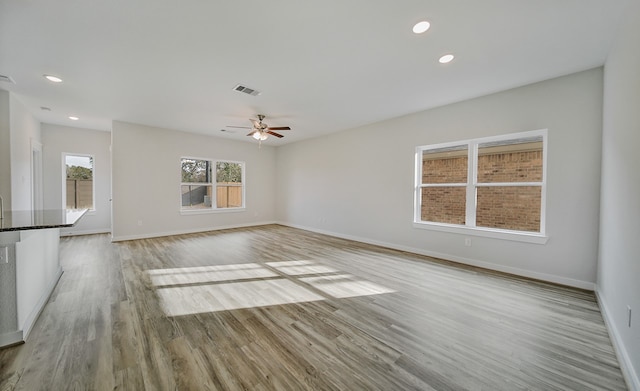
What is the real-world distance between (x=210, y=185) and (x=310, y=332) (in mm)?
6008

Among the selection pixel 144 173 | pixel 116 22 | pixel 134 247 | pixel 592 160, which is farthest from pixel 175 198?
pixel 592 160

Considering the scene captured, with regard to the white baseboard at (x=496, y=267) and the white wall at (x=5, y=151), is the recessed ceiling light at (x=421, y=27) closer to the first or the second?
the white baseboard at (x=496, y=267)

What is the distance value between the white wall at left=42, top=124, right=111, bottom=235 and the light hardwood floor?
3.20 m

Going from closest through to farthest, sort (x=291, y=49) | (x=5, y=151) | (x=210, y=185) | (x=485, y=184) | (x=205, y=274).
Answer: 1. (x=291, y=49)
2. (x=205, y=274)
3. (x=5, y=151)
4. (x=485, y=184)
5. (x=210, y=185)

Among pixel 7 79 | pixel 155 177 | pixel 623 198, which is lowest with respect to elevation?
pixel 623 198

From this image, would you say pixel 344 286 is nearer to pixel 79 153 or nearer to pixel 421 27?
pixel 421 27

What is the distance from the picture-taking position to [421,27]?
7.26 ft

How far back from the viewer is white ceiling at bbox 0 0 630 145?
201cm

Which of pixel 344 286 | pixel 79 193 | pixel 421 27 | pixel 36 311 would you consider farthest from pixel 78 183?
pixel 421 27

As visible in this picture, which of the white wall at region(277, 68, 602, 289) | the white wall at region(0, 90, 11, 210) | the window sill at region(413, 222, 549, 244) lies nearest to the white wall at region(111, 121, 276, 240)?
the white wall at region(0, 90, 11, 210)

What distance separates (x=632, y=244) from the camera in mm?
1688

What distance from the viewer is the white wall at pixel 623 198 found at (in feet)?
5.29

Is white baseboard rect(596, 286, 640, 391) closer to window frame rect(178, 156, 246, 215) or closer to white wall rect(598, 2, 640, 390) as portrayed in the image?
white wall rect(598, 2, 640, 390)

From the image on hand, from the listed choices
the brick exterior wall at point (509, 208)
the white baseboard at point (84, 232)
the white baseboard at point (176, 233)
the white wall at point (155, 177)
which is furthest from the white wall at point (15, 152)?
the brick exterior wall at point (509, 208)
